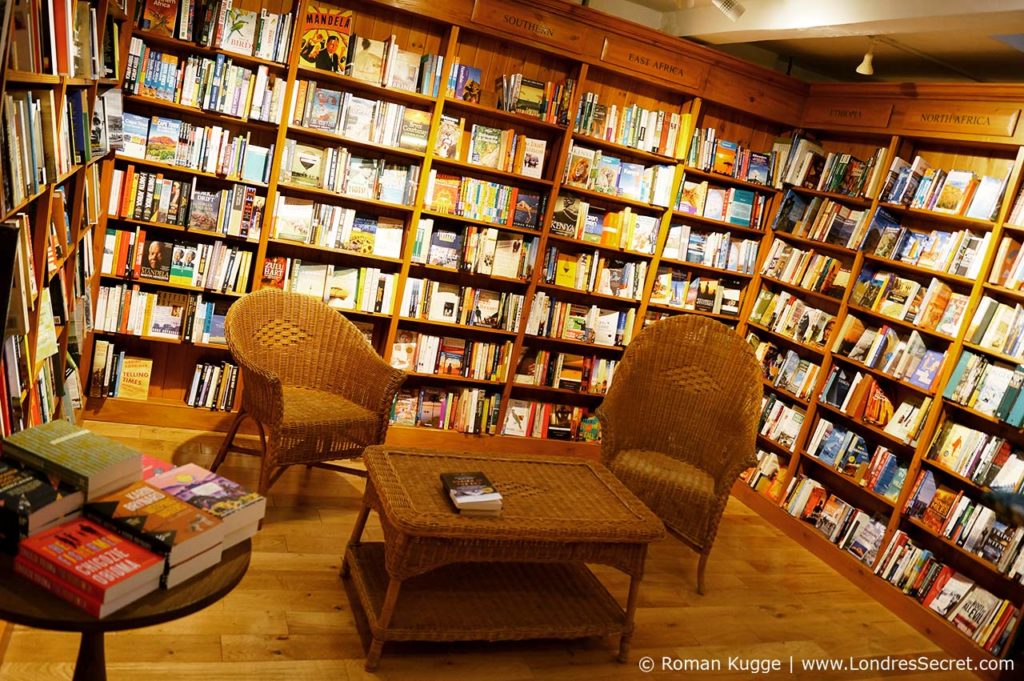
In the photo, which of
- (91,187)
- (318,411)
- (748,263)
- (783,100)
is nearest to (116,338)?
(91,187)

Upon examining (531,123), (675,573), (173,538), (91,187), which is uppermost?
(531,123)

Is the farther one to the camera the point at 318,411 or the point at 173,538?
the point at 318,411

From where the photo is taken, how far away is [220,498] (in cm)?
190

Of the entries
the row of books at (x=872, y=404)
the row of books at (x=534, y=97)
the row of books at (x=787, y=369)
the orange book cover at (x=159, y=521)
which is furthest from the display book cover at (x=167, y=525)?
the row of books at (x=787, y=369)

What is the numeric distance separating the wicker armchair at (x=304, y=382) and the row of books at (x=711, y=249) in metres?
2.16

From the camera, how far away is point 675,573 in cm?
388

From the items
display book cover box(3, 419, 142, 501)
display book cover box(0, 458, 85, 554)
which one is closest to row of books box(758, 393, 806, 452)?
display book cover box(3, 419, 142, 501)

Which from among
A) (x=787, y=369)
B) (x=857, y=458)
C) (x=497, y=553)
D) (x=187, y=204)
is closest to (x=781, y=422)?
(x=787, y=369)

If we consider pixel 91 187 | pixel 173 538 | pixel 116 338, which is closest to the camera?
pixel 173 538

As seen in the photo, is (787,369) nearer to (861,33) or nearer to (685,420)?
(685,420)

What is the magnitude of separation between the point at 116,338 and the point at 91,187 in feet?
3.70

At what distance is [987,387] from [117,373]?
169 inches

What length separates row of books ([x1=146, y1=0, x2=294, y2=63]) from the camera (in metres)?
4.02

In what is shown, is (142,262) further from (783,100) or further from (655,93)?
(783,100)
